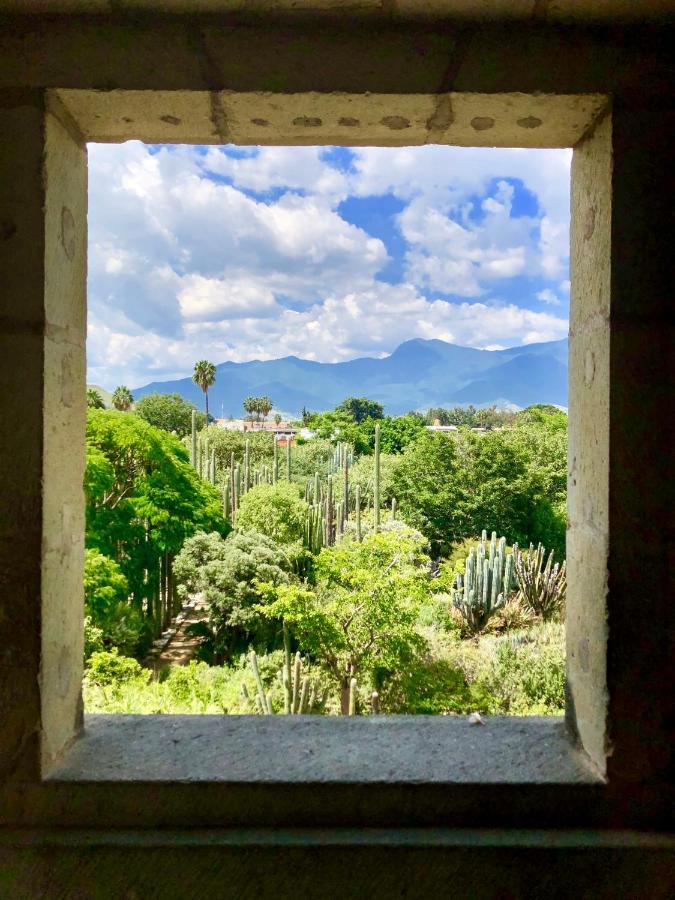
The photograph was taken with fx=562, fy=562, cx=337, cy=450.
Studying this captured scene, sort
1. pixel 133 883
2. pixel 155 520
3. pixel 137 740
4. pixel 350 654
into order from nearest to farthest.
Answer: pixel 133 883 → pixel 137 740 → pixel 350 654 → pixel 155 520

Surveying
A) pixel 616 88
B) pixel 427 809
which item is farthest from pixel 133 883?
pixel 616 88

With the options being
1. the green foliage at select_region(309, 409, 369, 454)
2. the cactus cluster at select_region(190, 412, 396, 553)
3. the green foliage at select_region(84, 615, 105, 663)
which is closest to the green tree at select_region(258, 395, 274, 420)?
the green foliage at select_region(309, 409, 369, 454)

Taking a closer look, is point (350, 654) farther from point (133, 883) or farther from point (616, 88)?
point (616, 88)

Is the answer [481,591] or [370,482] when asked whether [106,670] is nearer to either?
[481,591]

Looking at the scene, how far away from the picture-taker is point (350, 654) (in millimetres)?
7750

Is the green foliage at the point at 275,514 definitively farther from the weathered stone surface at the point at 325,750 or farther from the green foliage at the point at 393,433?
the green foliage at the point at 393,433

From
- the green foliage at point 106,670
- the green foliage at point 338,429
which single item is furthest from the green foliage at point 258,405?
the green foliage at point 106,670

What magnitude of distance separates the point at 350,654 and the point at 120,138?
736 centimetres

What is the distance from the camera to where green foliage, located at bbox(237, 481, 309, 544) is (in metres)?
12.5

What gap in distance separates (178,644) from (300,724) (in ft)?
36.8

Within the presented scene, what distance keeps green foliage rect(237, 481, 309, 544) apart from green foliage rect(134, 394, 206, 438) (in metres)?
14.2

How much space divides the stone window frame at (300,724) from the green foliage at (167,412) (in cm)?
2566

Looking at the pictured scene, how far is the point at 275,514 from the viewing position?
1255cm

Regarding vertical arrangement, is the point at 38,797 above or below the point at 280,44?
below
